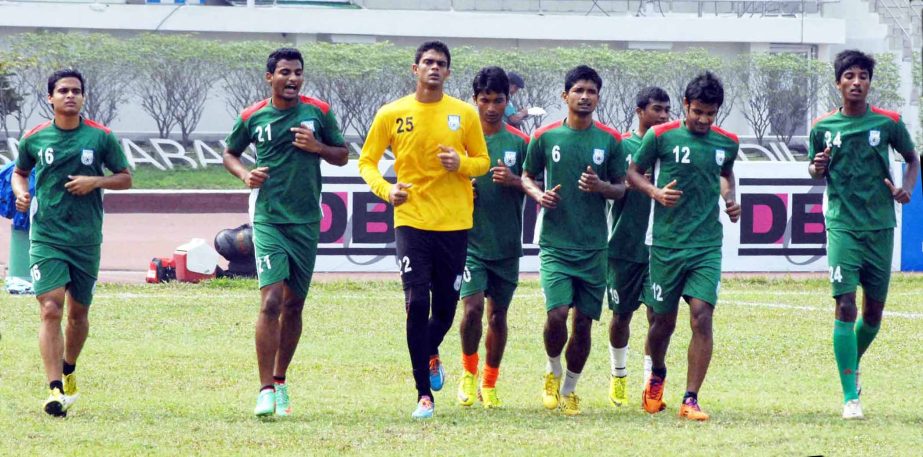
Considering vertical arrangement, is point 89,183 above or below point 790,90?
below

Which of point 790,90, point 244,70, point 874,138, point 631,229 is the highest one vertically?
point 244,70

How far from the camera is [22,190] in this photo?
30.8ft

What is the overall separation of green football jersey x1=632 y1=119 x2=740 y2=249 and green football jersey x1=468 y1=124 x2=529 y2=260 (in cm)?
96

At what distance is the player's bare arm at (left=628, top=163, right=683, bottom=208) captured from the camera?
351 inches

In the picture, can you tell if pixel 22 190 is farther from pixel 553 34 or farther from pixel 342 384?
pixel 553 34

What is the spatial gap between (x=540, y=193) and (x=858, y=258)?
2018 millimetres

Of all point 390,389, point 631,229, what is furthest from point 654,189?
point 390,389

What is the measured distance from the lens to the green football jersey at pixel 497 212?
9.61 m

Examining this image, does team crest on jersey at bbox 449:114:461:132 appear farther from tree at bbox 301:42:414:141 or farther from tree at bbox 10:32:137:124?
tree at bbox 10:32:137:124

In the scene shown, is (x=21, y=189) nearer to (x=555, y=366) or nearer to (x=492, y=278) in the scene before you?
(x=492, y=278)

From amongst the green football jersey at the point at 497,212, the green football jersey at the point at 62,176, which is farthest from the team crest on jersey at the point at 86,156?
the green football jersey at the point at 497,212

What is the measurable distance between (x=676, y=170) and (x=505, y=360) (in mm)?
3328

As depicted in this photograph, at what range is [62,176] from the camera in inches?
367

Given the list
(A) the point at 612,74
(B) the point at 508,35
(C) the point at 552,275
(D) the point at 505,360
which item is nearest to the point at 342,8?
(B) the point at 508,35
